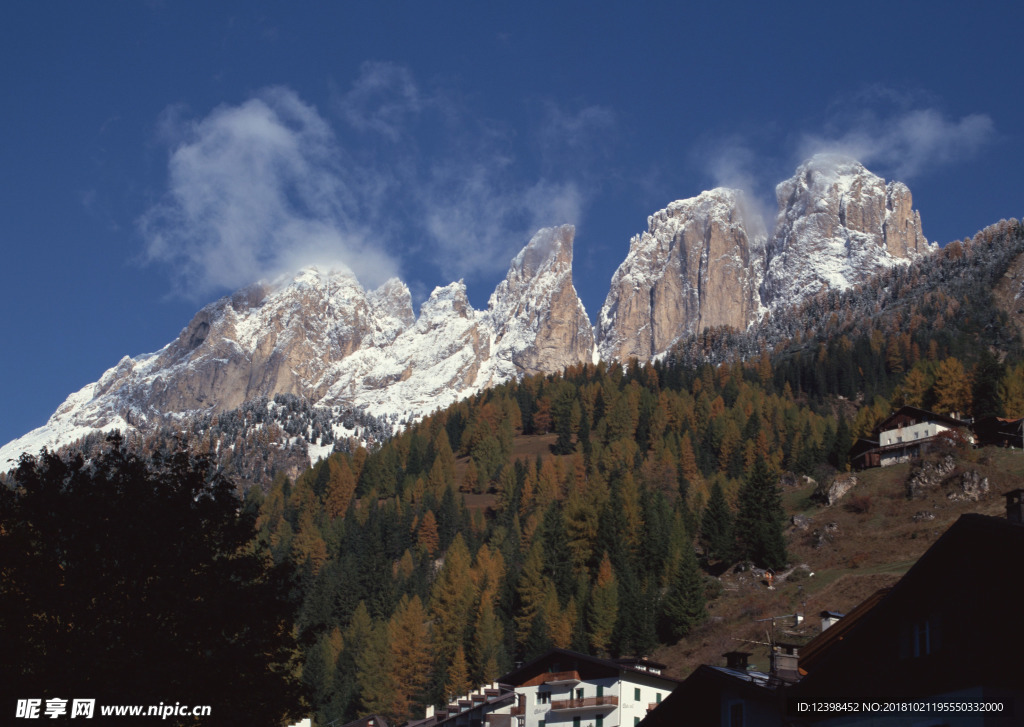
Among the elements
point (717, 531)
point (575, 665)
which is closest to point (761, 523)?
point (717, 531)

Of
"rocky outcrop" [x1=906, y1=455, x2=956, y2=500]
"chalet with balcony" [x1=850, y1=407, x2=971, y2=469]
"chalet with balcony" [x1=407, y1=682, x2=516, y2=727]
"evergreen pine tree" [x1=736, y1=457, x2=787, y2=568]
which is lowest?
"chalet with balcony" [x1=407, y1=682, x2=516, y2=727]

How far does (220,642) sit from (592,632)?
61.0 meters

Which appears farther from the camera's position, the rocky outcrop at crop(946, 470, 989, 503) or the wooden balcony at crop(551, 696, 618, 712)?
the rocky outcrop at crop(946, 470, 989, 503)

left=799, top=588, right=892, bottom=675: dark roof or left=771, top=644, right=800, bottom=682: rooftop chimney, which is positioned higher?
left=799, top=588, right=892, bottom=675: dark roof

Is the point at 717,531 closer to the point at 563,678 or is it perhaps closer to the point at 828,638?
the point at 563,678

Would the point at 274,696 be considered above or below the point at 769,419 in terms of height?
below

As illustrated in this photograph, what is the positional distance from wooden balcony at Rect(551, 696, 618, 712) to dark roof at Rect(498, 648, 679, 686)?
57.0 inches

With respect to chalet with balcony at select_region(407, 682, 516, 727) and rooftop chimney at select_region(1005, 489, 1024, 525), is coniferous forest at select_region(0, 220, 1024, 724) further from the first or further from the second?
rooftop chimney at select_region(1005, 489, 1024, 525)

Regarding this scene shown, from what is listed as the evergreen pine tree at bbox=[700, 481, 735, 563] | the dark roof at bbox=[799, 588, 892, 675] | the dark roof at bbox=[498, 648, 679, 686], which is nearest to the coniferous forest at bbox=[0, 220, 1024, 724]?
the evergreen pine tree at bbox=[700, 481, 735, 563]

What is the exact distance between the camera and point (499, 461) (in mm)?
156750

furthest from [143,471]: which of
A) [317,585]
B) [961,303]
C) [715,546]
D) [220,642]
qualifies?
[961,303]

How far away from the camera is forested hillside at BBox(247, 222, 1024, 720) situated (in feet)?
269

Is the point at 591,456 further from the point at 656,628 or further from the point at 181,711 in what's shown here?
the point at 181,711

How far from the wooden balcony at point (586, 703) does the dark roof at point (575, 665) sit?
1.45 metres
